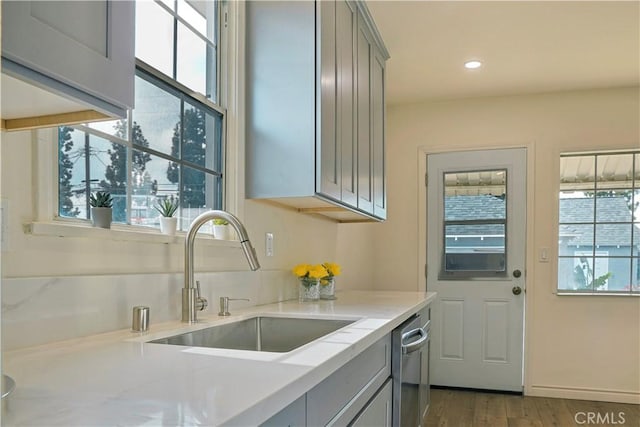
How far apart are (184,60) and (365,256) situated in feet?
8.41

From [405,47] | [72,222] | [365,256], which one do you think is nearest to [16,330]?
[72,222]

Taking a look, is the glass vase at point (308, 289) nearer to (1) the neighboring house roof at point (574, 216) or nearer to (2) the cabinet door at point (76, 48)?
(2) the cabinet door at point (76, 48)

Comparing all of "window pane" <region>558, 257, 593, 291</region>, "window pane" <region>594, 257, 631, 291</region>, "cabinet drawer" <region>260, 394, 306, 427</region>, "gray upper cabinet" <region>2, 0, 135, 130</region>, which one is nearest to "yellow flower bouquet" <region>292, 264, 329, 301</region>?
"cabinet drawer" <region>260, 394, 306, 427</region>

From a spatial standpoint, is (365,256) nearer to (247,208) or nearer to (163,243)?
(247,208)

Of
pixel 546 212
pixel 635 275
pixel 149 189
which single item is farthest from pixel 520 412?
pixel 149 189

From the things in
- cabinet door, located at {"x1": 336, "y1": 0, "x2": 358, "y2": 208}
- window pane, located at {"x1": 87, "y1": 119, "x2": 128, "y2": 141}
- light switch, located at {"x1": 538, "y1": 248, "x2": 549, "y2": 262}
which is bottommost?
light switch, located at {"x1": 538, "y1": 248, "x2": 549, "y2": 262}

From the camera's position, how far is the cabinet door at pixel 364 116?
2461 mm

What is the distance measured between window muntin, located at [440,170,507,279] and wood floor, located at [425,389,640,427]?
98 centimetres

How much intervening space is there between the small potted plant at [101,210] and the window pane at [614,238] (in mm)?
3758

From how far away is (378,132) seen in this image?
289 cm

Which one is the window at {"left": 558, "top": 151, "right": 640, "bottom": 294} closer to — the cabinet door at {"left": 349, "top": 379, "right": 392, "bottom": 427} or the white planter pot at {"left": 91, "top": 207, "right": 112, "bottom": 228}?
Result: the cabinet door at {"left": 349, "top": 379, "right": 392, "bottom": 427}

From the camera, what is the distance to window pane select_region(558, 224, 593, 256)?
3820 millimetres

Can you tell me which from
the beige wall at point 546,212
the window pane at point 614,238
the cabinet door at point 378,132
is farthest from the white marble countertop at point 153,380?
the window pane at point 614,238

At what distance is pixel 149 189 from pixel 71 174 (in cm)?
33
